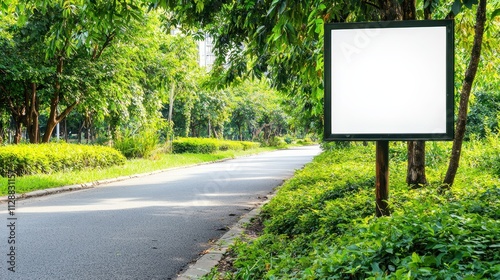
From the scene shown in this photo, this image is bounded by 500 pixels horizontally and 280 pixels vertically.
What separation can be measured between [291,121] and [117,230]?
13626 millimetres

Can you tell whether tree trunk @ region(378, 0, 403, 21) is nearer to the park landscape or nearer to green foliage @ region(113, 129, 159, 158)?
the park landscape

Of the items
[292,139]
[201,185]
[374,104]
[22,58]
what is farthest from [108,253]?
[292,139]

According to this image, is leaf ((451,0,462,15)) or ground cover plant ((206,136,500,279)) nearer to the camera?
ground cover plant ((206,136,500,279))

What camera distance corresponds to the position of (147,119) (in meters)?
25.3

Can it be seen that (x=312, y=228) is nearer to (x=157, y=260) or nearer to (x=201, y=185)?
(x=157, y=260)

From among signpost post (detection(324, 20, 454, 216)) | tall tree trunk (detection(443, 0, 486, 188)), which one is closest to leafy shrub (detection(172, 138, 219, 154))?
tall tree trunk (detection(443, 0, 486, 188))

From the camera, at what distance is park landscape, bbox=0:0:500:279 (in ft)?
9.56

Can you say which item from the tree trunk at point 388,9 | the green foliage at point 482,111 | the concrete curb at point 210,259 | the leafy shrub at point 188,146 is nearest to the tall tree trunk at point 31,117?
the leafy shrub at point 188,146

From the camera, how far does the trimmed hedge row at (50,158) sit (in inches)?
498

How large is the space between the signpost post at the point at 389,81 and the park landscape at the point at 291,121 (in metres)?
0.38

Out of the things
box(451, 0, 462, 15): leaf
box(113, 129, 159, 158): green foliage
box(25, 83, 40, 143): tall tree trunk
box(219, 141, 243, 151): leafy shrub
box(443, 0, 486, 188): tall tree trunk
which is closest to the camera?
box(451, 0, 462, 15): leaf

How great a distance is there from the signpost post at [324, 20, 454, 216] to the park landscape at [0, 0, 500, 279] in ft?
1.24

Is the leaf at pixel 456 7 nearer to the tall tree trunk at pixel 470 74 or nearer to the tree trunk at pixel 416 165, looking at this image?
the tall tree trunk at pixel 470 74

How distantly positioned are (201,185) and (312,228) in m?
8.15
